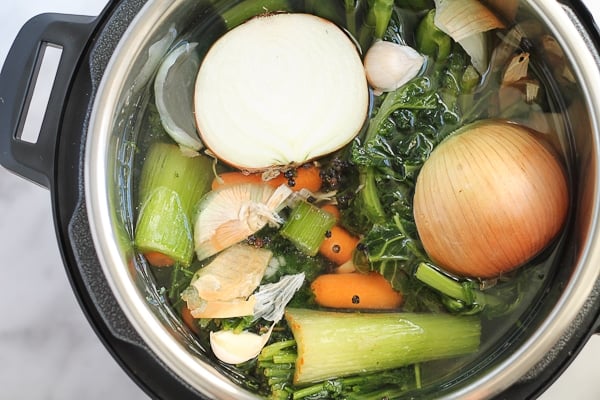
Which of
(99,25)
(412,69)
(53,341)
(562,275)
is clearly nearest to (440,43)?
(412,69)

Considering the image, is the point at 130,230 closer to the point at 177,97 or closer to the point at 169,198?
the point at 169,198

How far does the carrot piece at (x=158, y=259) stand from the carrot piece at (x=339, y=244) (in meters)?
0.27

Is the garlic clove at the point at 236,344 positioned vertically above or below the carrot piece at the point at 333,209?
below

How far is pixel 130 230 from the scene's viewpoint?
4.17ft

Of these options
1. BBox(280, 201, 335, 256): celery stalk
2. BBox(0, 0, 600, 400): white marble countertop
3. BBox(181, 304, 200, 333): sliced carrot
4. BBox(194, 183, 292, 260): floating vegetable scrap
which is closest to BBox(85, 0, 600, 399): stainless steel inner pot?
BBox(181, 304, 200, 333): sliced carrot

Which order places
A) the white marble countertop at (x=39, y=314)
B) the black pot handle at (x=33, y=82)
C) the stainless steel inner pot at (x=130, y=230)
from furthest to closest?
the white marble countertop at (x=39, y=314), the black pot handle at (x=33, y=82), the stainless steel inner pot at (x=130, y=230)

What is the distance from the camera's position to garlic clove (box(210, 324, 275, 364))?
4.01ft

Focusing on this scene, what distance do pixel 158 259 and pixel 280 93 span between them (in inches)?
14.4

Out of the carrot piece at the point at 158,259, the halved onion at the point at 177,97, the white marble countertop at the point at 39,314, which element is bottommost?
the white marble countertop at the point at 39,314

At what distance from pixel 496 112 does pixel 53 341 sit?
106 cm

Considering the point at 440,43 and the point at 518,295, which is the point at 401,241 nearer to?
the point at 518,295

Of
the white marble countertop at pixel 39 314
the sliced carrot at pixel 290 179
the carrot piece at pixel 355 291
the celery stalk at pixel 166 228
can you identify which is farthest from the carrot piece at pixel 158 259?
the white marble countertop at pixel 39 314

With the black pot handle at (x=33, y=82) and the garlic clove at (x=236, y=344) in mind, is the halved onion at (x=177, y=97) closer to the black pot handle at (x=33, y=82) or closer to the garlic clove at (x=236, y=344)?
the black pot handle at (x=33, y=82)

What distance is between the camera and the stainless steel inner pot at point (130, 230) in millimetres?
1080
